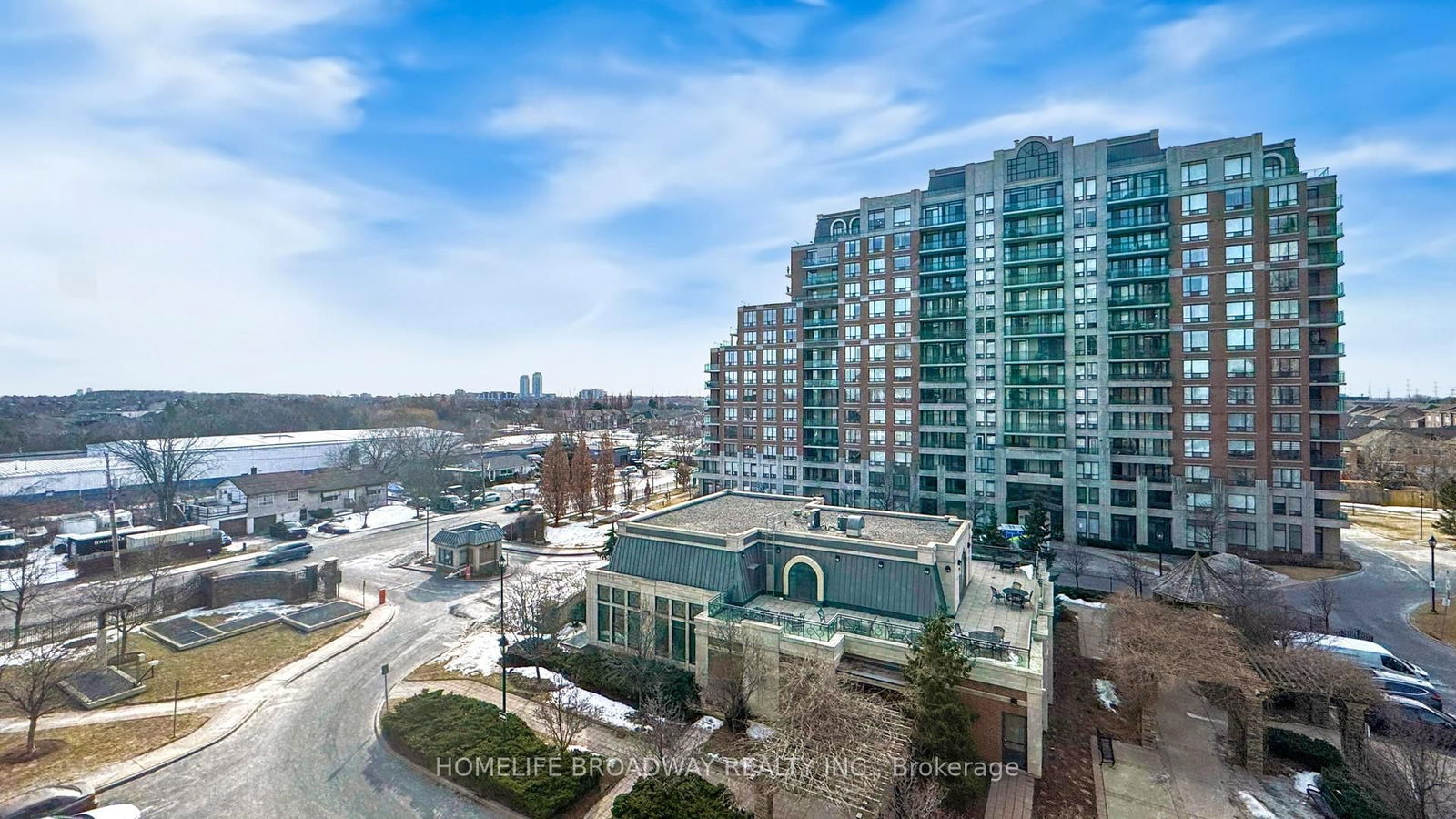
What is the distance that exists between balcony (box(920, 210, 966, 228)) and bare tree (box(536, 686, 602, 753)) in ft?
197

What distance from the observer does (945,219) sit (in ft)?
218

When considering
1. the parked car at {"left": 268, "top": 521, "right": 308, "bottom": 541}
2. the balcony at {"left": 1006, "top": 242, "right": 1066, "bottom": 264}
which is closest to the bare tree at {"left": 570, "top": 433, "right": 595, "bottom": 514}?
the parked car at {"left": 268, "top": 521, "right": 308, "bottom": 541}

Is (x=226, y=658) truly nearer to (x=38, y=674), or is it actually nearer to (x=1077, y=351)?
(x=38, y=674)

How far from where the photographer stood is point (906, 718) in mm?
20891

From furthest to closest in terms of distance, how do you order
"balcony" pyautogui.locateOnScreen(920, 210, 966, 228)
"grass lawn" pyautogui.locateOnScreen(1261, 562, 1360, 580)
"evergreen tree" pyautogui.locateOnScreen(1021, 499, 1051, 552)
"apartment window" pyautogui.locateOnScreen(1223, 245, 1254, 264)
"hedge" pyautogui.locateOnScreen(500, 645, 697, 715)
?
"balcony" pyautogui.locateOnScreen(920, 210, 966, 228) → "apartment window" pyautogui.locateOnScreen(1223, 245, 1254, 264) → "evergreen tree" pyautogui.locateOnScreen(1021, 499, 1051, 552) → "grass lawn" pyautogui.locateOnScreen(1261, 562, 1360, 580) → "hedge" pyautogui.locateOnScreen(500, 645, 697, 715)

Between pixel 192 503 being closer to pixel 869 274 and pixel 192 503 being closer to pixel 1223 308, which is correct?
pixel 869 274

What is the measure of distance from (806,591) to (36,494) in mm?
90632

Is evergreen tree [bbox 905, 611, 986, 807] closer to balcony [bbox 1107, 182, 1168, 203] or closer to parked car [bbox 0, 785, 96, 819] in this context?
parked car [bbox 0, 785, 96, 819]

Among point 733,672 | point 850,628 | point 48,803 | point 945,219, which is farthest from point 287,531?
point 945,219

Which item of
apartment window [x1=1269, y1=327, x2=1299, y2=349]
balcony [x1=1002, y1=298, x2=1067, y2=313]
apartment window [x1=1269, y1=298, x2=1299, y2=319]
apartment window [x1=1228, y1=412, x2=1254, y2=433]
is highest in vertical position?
balcony [x1=1002, y1=298, x2=1067, y2=313]

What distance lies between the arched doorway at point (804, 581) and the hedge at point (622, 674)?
20.9 ft

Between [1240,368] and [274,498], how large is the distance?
102m

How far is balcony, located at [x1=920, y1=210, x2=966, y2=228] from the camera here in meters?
65.5

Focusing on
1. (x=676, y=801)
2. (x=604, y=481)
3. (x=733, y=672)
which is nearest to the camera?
(x=676, y=801)
